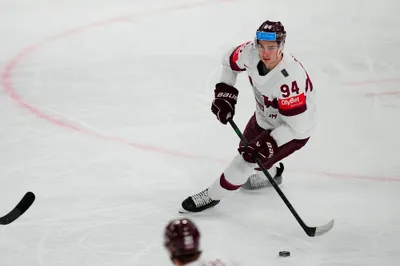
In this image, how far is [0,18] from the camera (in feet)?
23.6

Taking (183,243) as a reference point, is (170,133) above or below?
below

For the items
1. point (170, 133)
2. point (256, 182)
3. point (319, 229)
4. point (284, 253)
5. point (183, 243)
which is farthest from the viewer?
point (170, 133)

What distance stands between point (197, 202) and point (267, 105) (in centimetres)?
59

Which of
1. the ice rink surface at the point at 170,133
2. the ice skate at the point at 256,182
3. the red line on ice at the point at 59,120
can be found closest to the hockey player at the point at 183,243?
the ice rink surface at the point at 170,133

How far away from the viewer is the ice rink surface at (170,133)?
385cm

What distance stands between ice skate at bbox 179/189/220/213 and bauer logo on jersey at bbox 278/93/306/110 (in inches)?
26.1

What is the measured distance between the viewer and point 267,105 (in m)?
3.96

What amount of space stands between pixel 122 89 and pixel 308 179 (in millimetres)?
1717

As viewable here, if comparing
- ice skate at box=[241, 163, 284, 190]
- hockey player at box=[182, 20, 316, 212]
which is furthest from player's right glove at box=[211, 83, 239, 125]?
ice skate at box=[241, 163, 284, 190]

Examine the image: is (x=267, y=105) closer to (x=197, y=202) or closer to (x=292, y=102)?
(x=292, y=102)

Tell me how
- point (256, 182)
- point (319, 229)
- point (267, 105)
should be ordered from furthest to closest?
1. point (256, 182)
2. point (267, 105)
3. point (319, 229)

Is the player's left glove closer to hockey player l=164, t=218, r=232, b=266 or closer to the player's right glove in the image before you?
the player's right glove

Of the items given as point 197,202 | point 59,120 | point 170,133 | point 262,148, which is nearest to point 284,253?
point 262,148

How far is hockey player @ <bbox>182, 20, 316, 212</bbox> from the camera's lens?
374cm
